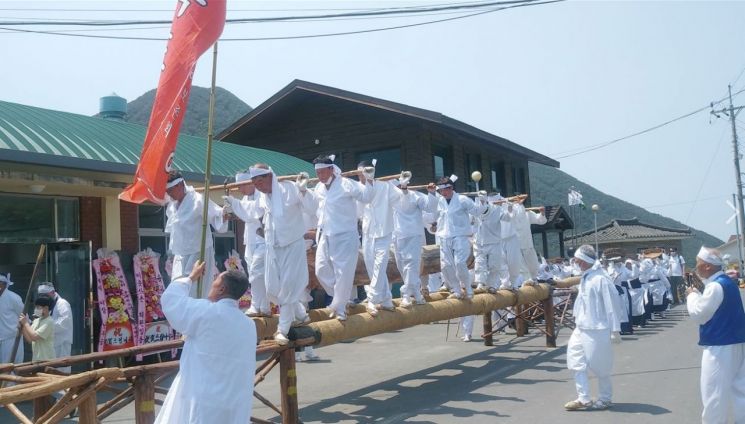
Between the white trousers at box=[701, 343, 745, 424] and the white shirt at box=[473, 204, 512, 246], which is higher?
the white shirt at box=[473, 204, 512, 246]

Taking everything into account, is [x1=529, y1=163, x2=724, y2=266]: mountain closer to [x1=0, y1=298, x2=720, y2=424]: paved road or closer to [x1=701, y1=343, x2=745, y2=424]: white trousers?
[x1=0, y1=298, x2=720, y2=424]: paved road

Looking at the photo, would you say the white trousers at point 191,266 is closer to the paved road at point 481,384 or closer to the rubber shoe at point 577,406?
the paved road at point 481,384

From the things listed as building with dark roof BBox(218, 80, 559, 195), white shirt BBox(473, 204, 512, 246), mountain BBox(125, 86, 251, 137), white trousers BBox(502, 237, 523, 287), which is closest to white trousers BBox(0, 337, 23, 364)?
white shirt BBox(473, 204, 512, 246)

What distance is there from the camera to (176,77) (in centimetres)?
599

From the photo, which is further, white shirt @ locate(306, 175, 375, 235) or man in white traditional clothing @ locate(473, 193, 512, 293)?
man in white traditional clothing @ locate(473, 193, 512, 293)

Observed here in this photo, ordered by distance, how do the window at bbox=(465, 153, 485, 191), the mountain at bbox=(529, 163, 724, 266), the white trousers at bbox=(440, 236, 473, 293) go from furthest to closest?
the mountain at bbox=(529, 163, 724, 266) < the window at bbox=(465, 153, 485, 191) < the white trousers at bbox=(440, 236, 473, 293)

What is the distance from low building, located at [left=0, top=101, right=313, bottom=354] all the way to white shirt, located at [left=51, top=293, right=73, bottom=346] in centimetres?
156

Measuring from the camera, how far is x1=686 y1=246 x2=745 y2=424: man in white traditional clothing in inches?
260

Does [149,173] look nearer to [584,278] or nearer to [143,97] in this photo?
[584,278]

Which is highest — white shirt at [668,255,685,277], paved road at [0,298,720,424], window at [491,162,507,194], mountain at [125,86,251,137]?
mountain at [125,86,251,137]

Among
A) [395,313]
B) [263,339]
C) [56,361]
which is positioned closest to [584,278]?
[395,313]

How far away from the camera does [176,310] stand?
4852 mm

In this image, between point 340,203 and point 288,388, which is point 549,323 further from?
point 288,388

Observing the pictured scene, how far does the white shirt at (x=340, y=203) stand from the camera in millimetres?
8555
